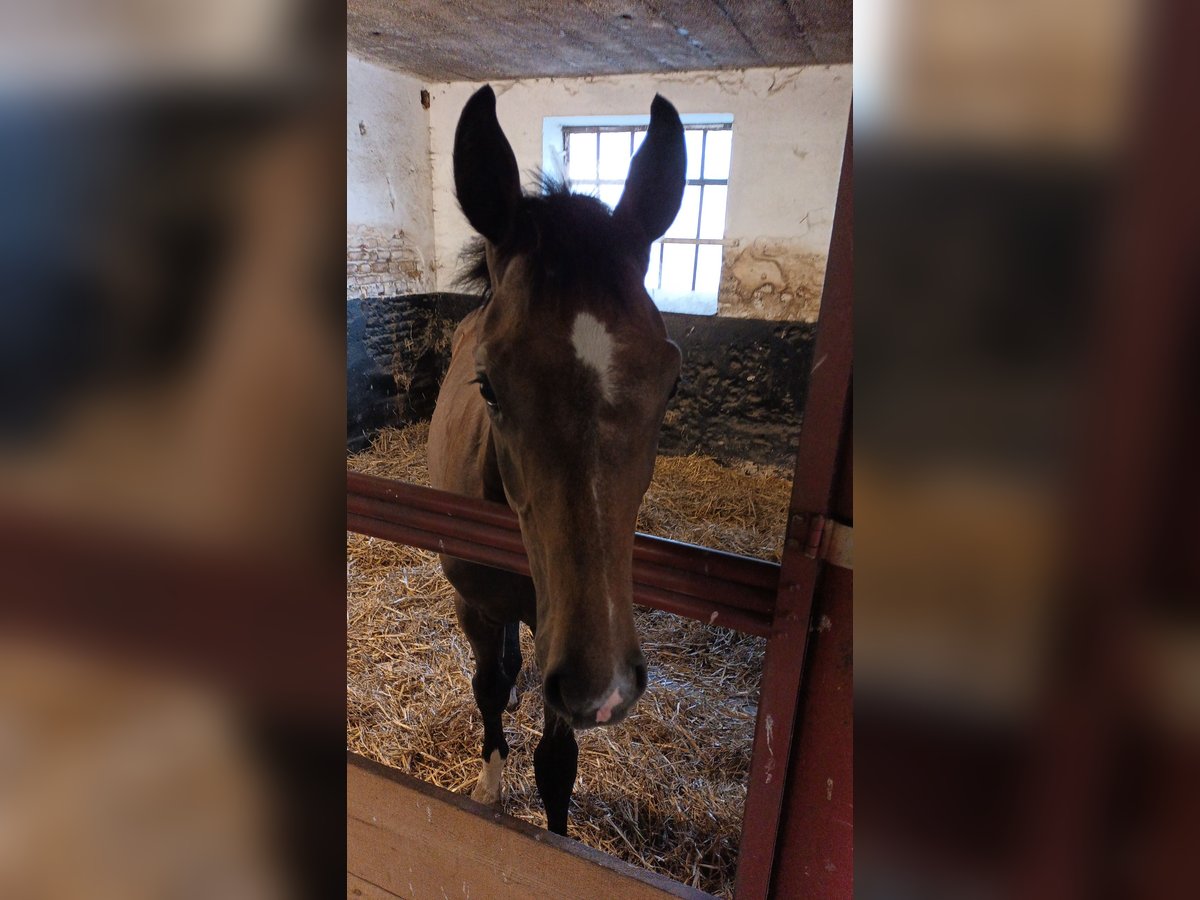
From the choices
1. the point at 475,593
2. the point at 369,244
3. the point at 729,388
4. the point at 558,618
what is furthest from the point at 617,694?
the point at 369,244

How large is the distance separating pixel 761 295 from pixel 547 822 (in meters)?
2.09

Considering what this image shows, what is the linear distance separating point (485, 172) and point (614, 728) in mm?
1285

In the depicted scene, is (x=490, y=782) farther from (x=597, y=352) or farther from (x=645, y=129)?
(x=645, y=129)

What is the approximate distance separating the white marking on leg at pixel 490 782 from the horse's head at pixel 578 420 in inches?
30.9

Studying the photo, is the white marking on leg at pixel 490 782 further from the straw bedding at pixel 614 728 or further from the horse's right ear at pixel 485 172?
the horse's right ear at pixel 485 172

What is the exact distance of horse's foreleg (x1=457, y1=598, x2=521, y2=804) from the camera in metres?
1.37

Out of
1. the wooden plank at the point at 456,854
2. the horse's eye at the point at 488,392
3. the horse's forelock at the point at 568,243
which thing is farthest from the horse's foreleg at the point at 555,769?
the horse's forelock at the point at 568,243

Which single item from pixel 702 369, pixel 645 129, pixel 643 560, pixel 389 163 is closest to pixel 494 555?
pixel 643 560

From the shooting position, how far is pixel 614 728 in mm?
1596

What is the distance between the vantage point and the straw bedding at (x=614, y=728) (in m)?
1.36

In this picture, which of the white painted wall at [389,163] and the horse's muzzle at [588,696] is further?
the white painted wall at [389,163]

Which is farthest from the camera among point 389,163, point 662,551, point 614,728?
point 389,163
